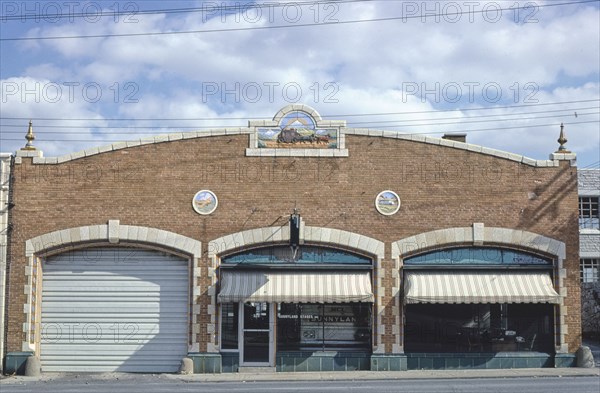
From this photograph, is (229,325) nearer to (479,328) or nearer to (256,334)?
(256,334)

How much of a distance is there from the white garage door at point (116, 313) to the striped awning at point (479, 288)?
271 inches

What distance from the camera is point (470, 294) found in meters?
20.8

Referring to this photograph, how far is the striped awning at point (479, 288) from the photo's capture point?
2072cm

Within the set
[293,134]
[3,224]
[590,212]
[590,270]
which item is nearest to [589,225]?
[590,212]

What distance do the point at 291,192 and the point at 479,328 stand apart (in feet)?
22.7

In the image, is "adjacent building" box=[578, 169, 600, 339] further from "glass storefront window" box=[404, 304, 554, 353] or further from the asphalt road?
the asphalt road

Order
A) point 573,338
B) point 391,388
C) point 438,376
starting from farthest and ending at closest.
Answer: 1. point 573,338
2. point 438,376
3. point 391,388

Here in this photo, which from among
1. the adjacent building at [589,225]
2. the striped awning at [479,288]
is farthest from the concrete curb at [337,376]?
the adjacent building at [589,225]

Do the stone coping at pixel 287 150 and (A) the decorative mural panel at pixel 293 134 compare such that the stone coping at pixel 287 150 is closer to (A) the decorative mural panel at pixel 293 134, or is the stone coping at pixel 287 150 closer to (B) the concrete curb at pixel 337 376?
(A) the decorative mural panel at pixel 293 134

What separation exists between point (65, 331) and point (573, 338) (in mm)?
15044

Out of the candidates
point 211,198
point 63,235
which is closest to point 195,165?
point 211,198

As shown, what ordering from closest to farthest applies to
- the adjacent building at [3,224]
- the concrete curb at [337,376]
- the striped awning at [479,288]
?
the concrete curb at [337,376]
the striped awning at [479,288]
the adjacent building at [3,224]

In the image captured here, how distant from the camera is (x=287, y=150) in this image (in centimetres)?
2150

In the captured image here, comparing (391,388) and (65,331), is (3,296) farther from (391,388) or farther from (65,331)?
(391,388)
